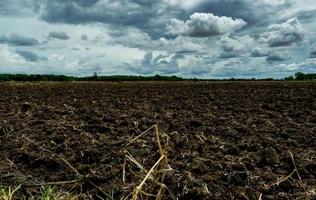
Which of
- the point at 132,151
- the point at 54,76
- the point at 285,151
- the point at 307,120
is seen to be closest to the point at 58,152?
the point at 132,151

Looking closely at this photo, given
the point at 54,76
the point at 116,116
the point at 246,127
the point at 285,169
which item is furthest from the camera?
the point at 54,76

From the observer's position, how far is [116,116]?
1312cm

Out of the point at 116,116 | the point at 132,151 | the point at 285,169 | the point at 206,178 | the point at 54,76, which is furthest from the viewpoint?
the point at 54,76

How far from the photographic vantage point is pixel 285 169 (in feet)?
24.9

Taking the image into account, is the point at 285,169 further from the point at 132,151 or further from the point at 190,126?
the point at 190,126

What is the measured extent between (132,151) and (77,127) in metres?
3.06

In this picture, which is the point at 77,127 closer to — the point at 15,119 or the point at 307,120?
the point at 15,119

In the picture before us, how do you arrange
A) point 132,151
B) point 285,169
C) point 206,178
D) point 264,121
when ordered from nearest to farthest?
point 206,178 → point 285,169 → point 132,151 → point 264,121

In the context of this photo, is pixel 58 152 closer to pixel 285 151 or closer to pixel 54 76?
pixel 285 151

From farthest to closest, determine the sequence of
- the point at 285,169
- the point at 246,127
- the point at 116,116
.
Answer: the point at 116,116
the point at 246,127
the point at 285,169

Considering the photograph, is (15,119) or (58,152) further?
(15,119)

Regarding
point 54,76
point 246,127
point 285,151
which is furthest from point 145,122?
point 54,76

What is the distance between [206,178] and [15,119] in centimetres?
707

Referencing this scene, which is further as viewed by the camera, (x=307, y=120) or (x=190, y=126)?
(x=307, y=120)
